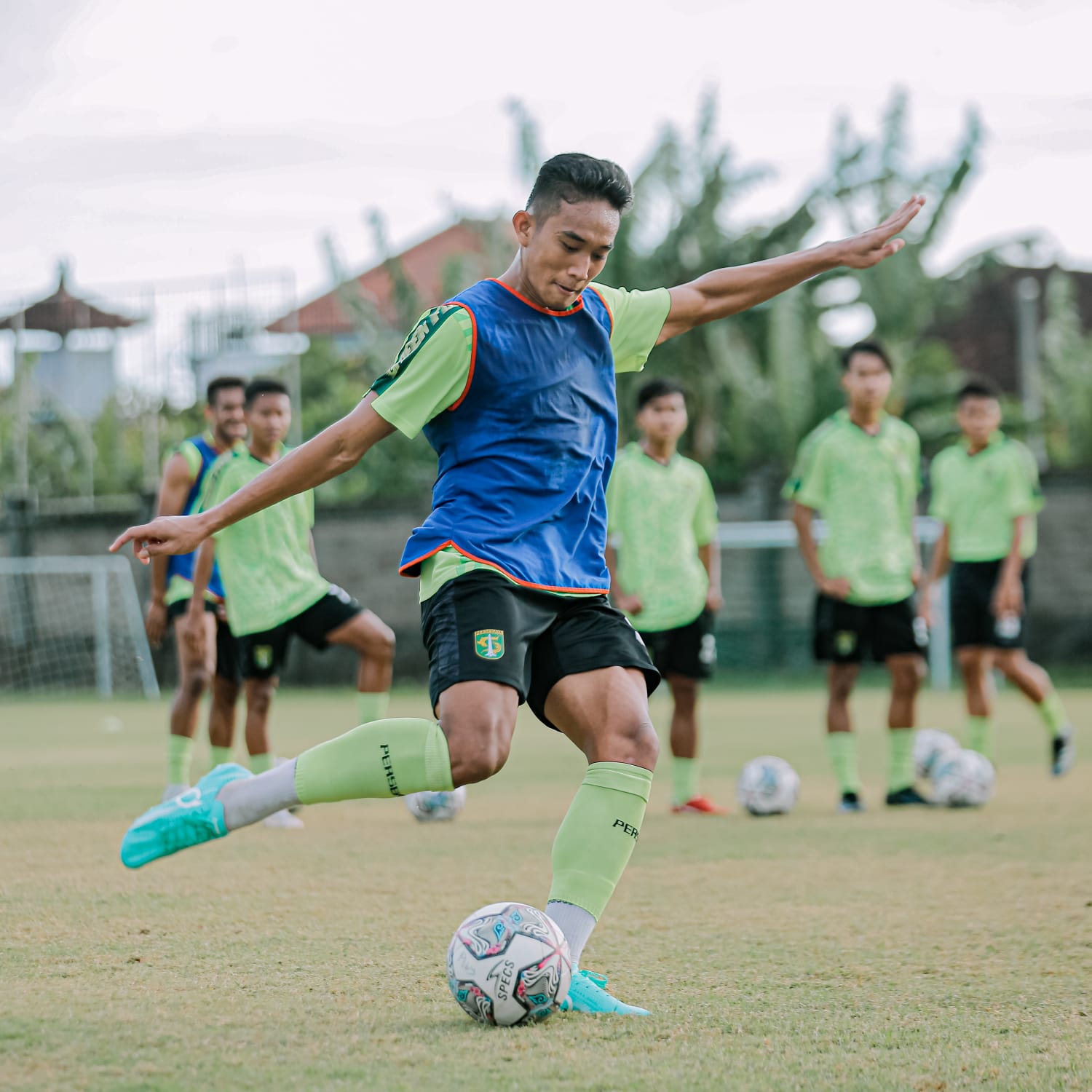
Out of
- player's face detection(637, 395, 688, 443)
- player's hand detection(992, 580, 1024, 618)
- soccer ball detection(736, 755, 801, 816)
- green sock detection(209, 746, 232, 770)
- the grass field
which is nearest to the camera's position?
the grass field

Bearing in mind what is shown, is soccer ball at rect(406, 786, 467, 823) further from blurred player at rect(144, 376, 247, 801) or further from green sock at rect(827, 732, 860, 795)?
green sock at rect(827, 732, 860, 795)

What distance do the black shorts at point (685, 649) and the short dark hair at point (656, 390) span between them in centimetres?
118

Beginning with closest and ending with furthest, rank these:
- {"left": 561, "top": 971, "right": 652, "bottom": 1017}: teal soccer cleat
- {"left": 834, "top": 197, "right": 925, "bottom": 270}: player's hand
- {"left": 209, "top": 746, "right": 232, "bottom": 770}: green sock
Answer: {"left": 561, "top": 971, "right": 652, "bottom": 1017}: teal soccer cleat, {"left": 834, "top": 197, "right": 925, "bottom": 270}: player's hand, {"left": 209, "top": 746, "right": 232, "bottom": 770}: green sock

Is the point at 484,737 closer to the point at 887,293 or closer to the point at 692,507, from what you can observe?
the point at 692,507

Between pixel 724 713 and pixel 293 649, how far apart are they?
6977 millimetres

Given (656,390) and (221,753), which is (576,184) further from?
(221,753)

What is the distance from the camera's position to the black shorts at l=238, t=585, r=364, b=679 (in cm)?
748

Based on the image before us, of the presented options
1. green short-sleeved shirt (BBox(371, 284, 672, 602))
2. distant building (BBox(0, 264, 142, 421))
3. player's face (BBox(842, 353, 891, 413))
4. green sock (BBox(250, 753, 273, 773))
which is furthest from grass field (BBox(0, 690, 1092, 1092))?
distant building (BBox(0, 264, 142, 421))

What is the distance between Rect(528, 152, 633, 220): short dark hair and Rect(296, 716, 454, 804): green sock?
4.29 ft

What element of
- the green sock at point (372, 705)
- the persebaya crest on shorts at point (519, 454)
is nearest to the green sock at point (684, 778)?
the green sock at point (372, 705)

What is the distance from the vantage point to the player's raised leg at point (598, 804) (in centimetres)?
366

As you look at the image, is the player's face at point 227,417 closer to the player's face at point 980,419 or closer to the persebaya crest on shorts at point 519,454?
the persebaya crest on shorts at point 519,454

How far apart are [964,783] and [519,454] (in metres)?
4.82

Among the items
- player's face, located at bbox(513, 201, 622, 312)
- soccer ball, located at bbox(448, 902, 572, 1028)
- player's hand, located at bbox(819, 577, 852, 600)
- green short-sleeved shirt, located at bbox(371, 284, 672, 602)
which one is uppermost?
player's face, located at bbox(513, 201, 622, 312)
